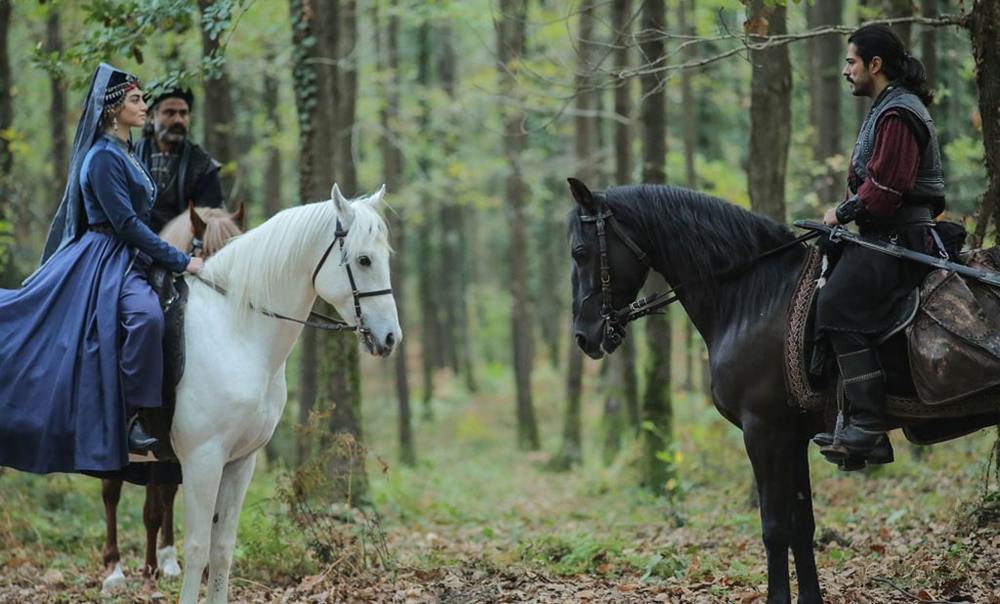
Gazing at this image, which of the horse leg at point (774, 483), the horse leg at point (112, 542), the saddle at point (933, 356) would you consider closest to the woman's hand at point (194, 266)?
the horse leg at point (112, 542)

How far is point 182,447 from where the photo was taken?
5.99m

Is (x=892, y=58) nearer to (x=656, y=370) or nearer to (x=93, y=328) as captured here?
(x=93, y=328)

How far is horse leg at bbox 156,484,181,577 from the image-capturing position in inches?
311

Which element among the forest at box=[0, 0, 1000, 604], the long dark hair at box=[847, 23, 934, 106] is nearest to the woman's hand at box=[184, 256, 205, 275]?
the forest at box=[0, 0, 1000, 604]

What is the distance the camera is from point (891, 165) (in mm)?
5223

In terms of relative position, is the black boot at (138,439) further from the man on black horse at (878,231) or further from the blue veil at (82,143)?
the man on black horse at (878,231)

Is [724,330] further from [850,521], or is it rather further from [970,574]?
[850,521]

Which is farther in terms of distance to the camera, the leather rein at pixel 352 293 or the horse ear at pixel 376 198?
the horse ear at pixel 376 198

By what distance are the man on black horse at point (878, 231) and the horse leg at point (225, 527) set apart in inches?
141

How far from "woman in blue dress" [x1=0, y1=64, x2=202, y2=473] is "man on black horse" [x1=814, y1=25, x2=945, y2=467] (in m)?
3.94

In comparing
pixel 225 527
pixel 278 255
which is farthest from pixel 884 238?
pixel 225 527

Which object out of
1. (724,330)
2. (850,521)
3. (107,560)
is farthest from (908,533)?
(107,560)

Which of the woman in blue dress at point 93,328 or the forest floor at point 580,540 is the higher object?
the woman in blue dress at point 93,328

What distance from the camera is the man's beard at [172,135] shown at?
27.0 feet
